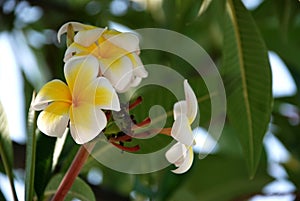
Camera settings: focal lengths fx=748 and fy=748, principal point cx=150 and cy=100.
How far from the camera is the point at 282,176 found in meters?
1.65

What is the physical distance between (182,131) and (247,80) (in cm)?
33

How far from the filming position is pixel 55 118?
0.80 meters

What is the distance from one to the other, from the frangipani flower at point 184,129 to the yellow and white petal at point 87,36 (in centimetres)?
11

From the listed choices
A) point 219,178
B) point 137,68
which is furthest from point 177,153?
point 219,178

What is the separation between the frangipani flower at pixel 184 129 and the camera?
0.81 m

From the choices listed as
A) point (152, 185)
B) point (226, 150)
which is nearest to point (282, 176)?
point (226, 150)

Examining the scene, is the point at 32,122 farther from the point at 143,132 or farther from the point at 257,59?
the point at 257,59

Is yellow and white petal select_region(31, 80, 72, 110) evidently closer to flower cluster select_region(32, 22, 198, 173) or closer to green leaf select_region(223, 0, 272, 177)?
flower cluster select_region(32, 22, 198, 173)

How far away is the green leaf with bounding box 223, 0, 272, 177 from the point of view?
109 cm

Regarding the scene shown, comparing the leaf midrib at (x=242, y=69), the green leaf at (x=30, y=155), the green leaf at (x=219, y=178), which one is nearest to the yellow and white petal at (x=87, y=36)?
the green leaf at (x=30, y=155)

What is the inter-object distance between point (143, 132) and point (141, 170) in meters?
0.24

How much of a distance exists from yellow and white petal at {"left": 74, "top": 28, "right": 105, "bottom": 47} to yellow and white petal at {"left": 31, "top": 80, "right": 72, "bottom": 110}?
0.05m

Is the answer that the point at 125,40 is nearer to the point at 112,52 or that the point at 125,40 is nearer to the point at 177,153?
the point at 112,52

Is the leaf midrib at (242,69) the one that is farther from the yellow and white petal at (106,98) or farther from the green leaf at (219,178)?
the green leaf at (219,178)
